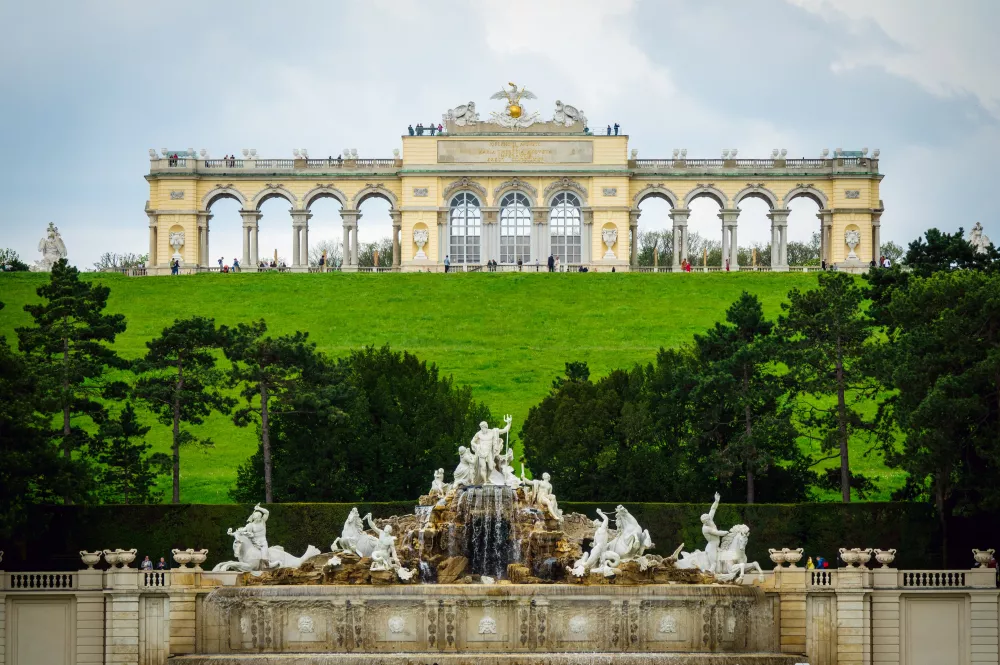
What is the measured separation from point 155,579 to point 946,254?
91.7 ft

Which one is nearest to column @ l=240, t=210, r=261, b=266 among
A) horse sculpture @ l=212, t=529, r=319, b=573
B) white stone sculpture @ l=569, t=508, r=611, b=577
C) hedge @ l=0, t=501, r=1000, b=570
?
hedge @ l=0, t=501, r=1000, b=570

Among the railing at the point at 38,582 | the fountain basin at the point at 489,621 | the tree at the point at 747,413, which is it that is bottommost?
the fountain basin at the point at 489,621

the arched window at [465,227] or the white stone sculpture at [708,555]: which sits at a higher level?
the arched window at [465,227]

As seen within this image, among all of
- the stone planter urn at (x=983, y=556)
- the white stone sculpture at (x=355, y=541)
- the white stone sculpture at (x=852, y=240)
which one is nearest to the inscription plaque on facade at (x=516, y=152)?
the white stone sculpture at (x=852, y=240)

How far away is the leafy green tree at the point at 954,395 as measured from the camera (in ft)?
130

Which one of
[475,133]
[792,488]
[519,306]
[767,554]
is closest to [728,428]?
[792,488]

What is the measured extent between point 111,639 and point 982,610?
19.2 metres

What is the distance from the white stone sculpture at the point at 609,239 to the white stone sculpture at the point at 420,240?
29.9 feet

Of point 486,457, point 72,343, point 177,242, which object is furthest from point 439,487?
point 177,242

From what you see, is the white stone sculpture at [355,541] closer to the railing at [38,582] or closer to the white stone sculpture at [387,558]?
the white stone sculpture at [387,558]

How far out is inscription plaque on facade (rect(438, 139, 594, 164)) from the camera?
280 feet

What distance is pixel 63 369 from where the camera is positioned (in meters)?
47.2

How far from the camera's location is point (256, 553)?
124 feet

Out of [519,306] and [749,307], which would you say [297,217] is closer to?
[519,306]
